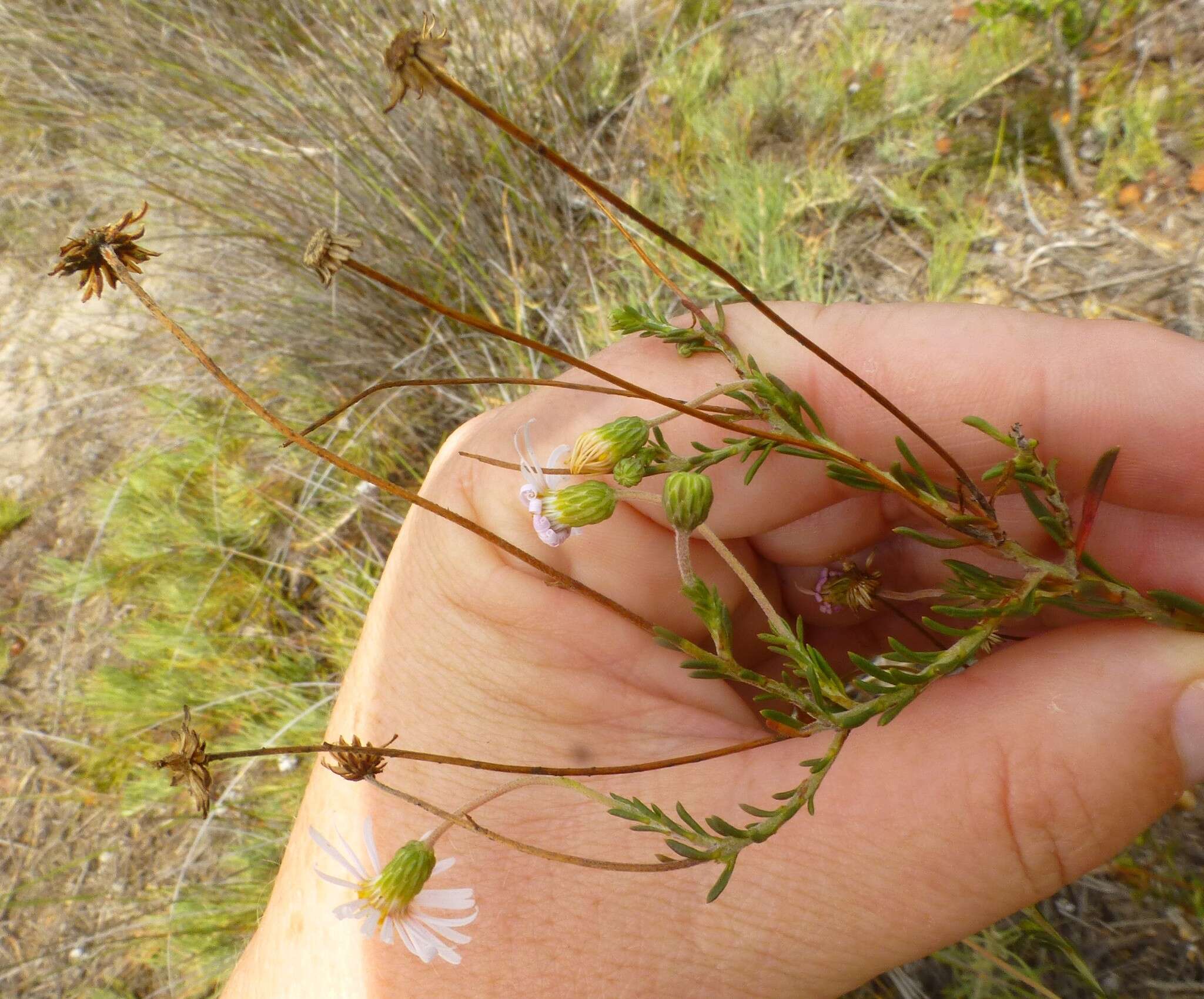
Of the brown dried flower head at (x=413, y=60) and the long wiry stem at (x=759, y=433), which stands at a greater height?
the brown dried flower head at (x=413, y=60)

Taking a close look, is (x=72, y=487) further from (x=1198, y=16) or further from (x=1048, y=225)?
(x=1198, y=16)

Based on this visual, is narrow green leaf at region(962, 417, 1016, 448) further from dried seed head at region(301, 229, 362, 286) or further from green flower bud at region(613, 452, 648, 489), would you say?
dried seed head at region(301, 229, 362, 286)

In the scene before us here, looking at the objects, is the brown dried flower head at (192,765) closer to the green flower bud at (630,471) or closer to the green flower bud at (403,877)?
the green flower bud at (403,877)

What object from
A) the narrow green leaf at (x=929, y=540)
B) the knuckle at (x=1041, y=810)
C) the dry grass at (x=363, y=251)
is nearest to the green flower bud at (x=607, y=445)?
the narrow green leaf at (x=929, y=540)

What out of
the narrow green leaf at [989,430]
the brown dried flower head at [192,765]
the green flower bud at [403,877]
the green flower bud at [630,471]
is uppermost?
the green flower bud at [630,471]

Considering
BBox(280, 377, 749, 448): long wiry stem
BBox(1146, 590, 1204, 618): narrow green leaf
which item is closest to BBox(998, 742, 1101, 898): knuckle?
BBox(1146, 590, 1204, 618): narrow green leaf

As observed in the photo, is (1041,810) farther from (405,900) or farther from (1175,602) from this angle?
(405,900)

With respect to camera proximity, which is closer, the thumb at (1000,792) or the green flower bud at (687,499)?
the green flower bud at (687,499)
